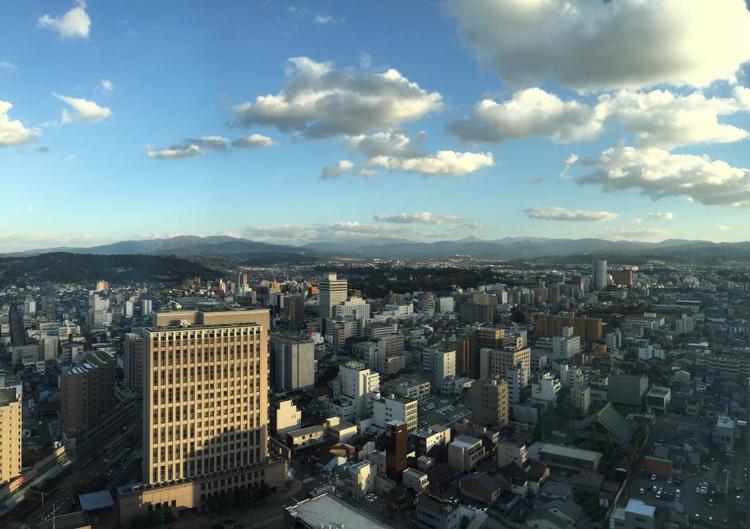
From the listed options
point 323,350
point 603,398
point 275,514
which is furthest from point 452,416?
point 323,350

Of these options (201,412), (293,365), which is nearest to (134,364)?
(293,365)

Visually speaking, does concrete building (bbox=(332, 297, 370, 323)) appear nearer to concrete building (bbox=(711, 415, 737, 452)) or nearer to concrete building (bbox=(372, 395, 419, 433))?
concrete building (bbox=(372, 395, 419, 433))

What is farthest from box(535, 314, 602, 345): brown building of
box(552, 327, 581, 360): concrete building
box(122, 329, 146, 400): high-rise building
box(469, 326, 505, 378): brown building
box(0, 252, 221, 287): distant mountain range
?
box(0, 252, 221, 287): distant mountain range

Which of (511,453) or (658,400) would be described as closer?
(511,453)

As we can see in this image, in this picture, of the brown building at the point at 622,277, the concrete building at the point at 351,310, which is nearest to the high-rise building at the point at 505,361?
the concrete building at the point at 351,310

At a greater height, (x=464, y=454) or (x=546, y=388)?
(x=546, y=388)

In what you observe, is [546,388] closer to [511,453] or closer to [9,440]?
[511,453]
